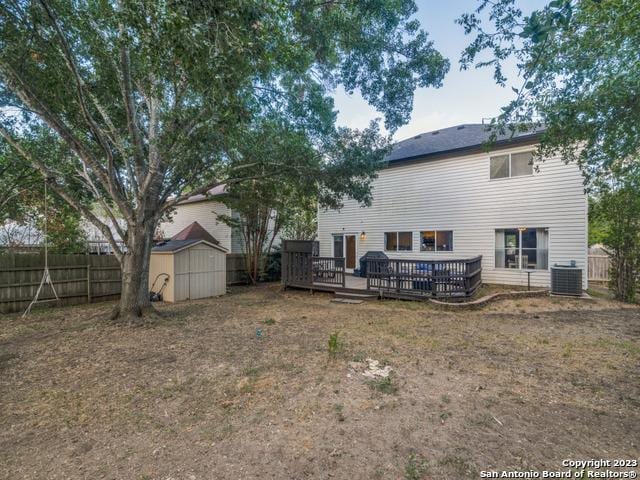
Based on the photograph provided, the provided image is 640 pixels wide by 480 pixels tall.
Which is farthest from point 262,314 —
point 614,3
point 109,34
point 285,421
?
point 614,3

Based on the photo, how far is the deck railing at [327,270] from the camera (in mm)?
10273

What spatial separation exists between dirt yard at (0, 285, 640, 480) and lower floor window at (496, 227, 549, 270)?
4414mm

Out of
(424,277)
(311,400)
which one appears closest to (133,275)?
(311,400)

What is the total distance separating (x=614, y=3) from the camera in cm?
403

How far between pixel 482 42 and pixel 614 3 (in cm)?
158

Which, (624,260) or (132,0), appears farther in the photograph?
(624,260)

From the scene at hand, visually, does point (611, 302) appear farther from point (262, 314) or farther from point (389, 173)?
point (262, 314)

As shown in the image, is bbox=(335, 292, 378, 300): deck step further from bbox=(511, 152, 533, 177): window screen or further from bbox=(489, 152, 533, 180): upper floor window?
bbox=(511, 152, 533, 177): window screen

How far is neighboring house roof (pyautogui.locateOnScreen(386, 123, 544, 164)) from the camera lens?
1050cm

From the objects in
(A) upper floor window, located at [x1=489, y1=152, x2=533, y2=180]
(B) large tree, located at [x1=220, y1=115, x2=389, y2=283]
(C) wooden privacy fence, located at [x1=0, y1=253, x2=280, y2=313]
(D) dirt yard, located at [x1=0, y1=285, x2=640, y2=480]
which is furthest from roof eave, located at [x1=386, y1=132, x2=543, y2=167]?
(C) wooden privacy fence, located at [x1=0, y1=253, x2=280, y2=313]

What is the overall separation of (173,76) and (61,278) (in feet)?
26.2

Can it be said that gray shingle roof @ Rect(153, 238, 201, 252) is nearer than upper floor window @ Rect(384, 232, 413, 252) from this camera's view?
Yes

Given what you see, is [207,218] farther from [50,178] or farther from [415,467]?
[415,467]

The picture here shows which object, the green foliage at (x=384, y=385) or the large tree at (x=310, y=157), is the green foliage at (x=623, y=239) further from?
the green foliage at (x=384, y=385)
